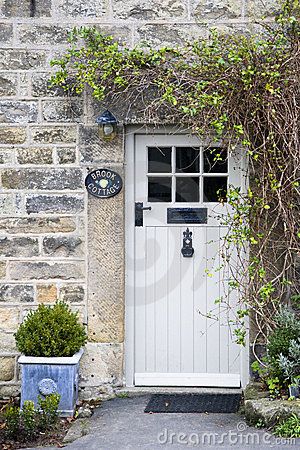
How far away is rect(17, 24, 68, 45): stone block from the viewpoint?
705 cm

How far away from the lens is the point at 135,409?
672 centimetres

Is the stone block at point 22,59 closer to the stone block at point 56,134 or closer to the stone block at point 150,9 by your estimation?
the stone block at point 56,134

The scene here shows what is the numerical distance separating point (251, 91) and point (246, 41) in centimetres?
43

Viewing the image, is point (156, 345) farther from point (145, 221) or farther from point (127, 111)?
point (127, 111)

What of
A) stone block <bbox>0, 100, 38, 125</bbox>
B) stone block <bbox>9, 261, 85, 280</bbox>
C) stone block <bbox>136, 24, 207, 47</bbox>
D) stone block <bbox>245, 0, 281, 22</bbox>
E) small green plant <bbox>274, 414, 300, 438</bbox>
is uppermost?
stone block <bbox>245, 0, 281, 22</bbox>

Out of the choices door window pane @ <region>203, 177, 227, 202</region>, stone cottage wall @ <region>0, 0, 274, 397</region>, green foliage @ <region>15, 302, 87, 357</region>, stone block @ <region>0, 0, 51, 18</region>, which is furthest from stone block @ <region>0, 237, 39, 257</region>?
stone block @ <region>0, 0, 51, 18</region>

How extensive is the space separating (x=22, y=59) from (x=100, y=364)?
103 inches

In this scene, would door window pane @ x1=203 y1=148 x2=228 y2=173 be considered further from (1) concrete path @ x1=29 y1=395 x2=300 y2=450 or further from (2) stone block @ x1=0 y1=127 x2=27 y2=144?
(1) concrete path @ x1=29 y1=395 x2=300 y2=450

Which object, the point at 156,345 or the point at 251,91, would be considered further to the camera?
the point at 156,345

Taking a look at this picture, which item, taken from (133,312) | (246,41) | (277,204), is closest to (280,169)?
(277,204)

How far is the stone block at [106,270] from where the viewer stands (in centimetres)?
705

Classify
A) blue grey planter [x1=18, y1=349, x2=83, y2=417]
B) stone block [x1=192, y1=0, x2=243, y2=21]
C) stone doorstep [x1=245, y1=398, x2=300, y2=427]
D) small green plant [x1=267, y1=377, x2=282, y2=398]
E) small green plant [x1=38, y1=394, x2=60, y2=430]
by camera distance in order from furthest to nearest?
stone block [x1=192, y1=0, x2=243, y2=21], blue grey planter [x1=18, y1=349, x2=83, y2=417], small green plant [x1=267, y1=377, x2=282, y2=398], small green plant [x1=38, y1=394, x2=60, y2=430], stone doorstep [x1=245, y1=398, x2=300, y2=427]

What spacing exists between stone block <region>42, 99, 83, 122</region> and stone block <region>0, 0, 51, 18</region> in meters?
0.73

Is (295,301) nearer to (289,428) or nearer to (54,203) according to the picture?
(289,428)
